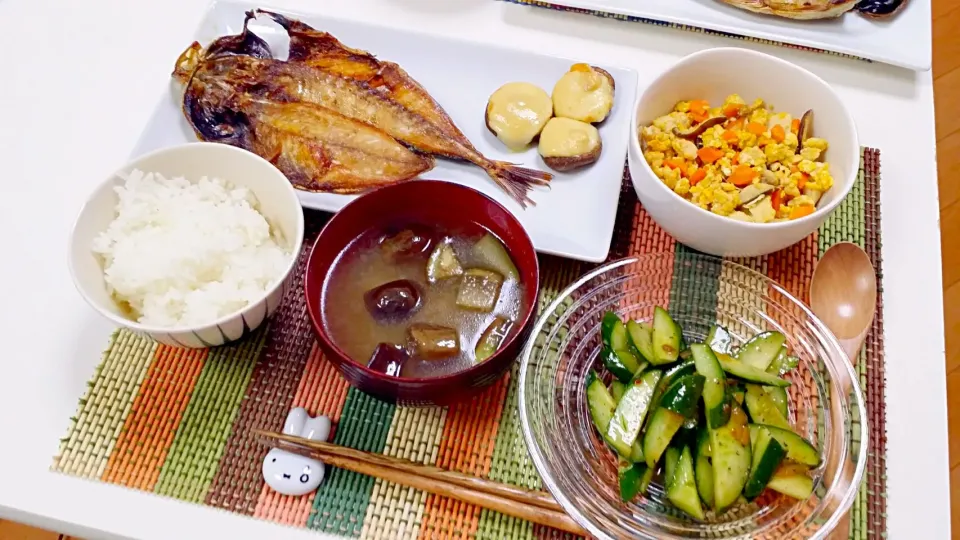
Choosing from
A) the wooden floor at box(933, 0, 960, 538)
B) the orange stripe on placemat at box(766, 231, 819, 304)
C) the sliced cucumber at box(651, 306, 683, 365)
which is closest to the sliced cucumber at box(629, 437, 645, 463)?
the sliced cucumber at box(651, 306, 683, 365)

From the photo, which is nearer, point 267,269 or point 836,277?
point 267,269

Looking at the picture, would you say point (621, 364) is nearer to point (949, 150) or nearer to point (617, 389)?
point (617, 389)

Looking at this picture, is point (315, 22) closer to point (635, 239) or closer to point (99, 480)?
point (635, 239)

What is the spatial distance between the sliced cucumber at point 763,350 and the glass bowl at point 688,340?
0.07 metres

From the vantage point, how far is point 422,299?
3.77 feet

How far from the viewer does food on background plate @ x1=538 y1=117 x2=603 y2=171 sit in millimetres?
1341

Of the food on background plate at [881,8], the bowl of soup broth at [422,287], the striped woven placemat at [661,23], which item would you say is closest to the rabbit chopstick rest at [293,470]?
the bowl of soup broth at [422,287]

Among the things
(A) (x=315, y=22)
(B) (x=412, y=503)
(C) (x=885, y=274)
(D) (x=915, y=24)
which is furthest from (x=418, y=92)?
(D) (x=915, y=24)

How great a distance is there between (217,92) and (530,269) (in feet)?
2.45

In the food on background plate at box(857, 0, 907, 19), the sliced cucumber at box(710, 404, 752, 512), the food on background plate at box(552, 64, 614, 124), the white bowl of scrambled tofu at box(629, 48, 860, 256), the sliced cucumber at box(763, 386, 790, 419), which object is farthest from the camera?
the food on background plate at box(857, 0, 907, 19)

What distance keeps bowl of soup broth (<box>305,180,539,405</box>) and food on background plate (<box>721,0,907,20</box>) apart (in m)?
0.83

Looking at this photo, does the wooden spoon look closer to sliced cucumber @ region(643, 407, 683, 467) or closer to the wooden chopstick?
sliced cucumber @ region(643, 407, 683, 467)

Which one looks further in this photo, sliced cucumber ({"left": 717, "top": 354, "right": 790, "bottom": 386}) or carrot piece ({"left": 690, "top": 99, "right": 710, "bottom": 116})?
carrot piece ({"left": 690, "top": 99, "right": 710, "bottom": 116})

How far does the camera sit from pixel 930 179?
55.8 inches
